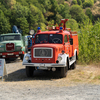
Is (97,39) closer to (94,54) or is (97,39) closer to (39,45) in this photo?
(94,54)

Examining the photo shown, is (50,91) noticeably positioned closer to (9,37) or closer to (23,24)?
(9,37)

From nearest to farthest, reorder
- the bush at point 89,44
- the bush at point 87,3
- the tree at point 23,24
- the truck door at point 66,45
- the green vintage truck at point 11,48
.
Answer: the truck door at point 66,45 < the bush at point 89,44 < the green vintage truck at point 11,48 < the tree at point 23,24 < the bush at point 87,3

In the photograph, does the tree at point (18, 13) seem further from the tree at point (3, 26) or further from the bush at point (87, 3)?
the bush at point (87, 3)

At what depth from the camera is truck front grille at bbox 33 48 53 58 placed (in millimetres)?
10688

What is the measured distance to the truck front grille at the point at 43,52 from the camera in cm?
1069

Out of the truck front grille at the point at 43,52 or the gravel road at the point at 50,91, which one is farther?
the truck front grille at the point at 43,52

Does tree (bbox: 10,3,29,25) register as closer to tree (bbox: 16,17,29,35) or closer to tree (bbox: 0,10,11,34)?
tree (bbox: 16,17,29,35)

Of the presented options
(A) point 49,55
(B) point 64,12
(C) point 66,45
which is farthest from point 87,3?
(A) point 49,55

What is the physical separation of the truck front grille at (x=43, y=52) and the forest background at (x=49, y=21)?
19.6 ft

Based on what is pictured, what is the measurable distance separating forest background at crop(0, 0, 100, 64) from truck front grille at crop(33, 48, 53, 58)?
5985mm

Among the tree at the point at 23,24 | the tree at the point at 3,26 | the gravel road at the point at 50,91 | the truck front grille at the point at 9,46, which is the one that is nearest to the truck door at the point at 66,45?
the gravel road at the point at 50,91

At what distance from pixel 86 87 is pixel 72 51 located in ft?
16.0

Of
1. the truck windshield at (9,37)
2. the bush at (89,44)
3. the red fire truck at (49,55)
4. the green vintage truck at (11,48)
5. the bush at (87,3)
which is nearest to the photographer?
the red fire truck at (49,55)

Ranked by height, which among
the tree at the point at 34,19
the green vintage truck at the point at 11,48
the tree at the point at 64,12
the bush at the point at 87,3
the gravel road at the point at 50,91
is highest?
the bush at the point at 87,3
